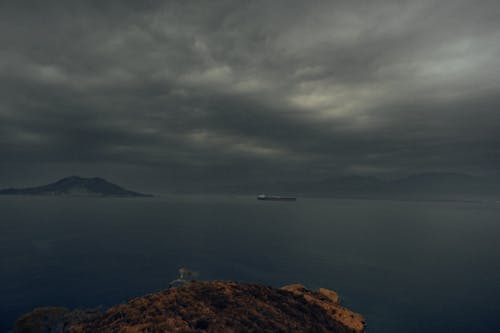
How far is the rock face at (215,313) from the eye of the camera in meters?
25.6

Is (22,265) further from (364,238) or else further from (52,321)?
(364,238)

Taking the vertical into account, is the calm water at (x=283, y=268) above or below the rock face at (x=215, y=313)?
below

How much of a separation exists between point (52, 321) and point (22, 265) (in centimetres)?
6635

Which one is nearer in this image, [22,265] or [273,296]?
[273,296]

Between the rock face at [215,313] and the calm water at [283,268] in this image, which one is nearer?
the rock face at [215,313]

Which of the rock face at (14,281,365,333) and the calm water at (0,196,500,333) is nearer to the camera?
the rock face at (14,281,365,333)

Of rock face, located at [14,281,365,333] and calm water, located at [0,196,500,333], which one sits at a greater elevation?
rock face, located at [14,281,365,333]

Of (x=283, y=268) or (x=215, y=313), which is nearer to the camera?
(x=215, y=313)

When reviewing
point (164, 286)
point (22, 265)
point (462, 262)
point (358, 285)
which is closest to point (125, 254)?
point (22, 265)

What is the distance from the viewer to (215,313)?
91.6ft

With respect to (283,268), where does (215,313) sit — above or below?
above

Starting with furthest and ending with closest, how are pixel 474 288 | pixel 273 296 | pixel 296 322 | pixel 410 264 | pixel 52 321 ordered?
pixel 410 264
pixel 474 288
pixel 52 321
pixel 273 296
pixel 296 322

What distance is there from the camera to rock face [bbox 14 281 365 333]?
84.0 feet

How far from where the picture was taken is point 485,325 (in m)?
54.3
